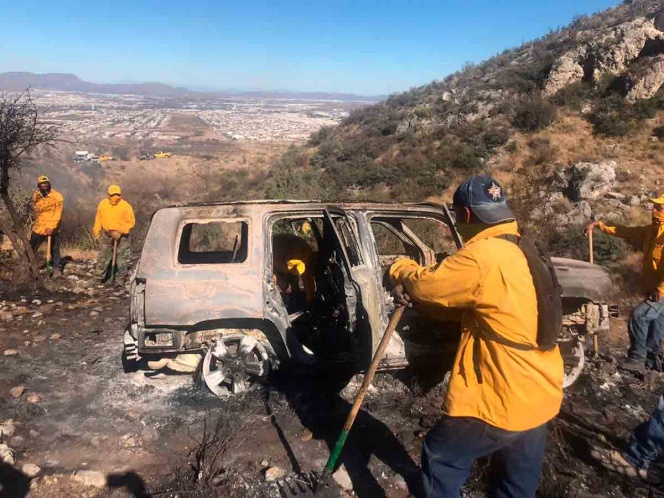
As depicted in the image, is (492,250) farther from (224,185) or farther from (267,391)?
(224,185)

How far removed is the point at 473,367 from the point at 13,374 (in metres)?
4.55

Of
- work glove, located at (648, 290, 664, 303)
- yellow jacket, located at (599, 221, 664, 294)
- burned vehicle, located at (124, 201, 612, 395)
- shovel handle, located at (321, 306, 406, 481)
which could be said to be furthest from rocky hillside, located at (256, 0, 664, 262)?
shovel handle, located at (321, 306, 406, 481)

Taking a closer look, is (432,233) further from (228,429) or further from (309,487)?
(309,487)

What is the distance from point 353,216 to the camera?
4371mm

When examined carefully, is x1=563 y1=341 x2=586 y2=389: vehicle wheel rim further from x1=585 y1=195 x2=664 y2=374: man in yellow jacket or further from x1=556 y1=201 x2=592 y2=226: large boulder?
x1=556 y1=201 x2=592 y2=226: large boulder

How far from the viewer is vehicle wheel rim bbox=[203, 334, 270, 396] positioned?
4.34 meters

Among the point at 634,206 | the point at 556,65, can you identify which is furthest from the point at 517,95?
the point at 634,206

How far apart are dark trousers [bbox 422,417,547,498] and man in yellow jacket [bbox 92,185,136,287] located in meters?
6.59

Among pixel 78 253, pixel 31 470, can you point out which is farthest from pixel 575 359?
pixel 78 253

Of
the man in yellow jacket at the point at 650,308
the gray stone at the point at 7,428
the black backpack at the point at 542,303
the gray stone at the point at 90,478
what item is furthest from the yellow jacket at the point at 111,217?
the man in yellow jacket at the point at 650,308

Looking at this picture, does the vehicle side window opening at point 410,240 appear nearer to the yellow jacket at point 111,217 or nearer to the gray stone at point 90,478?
the gray stone at point 90,478

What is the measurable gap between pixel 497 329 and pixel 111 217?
6867 millimetres

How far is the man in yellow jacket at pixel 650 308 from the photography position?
487 centimetres

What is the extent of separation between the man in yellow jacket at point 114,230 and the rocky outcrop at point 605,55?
20.8m
